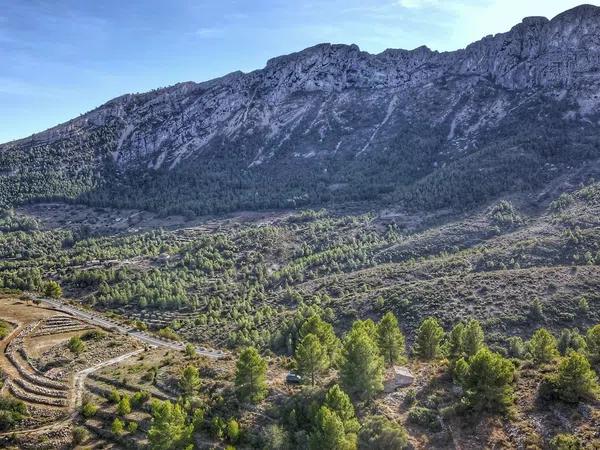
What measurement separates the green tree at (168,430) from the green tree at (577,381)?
3256 centimetres

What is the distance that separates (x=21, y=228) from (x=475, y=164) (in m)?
179

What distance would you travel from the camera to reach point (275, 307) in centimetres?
10881

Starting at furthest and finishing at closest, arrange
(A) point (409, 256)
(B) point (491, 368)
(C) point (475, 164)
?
(C) point (475, 164) < (A) point (409, 256) < (B) point (491, 368)

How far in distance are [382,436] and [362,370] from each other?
321 inches

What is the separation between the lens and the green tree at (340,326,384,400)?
151 ft

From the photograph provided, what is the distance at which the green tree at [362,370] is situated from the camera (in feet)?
151

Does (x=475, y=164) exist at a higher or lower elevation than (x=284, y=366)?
higher

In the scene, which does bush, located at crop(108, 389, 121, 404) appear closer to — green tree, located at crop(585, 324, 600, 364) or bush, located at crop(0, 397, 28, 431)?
bush, located at crop(0, 397, 28, 431)

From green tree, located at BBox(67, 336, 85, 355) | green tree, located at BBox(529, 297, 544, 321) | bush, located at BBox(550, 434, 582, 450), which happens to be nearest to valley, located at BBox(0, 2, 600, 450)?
bush, located at BBox(550, 434, 582, 450)

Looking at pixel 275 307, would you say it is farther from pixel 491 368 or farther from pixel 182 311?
pixel 491 368

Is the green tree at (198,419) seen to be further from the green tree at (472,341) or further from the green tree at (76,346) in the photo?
the green tree at (472,341)

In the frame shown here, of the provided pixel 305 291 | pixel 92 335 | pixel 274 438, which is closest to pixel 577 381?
pixel 274 438

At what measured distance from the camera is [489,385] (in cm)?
4116

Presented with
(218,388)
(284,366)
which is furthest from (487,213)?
(218,388)
